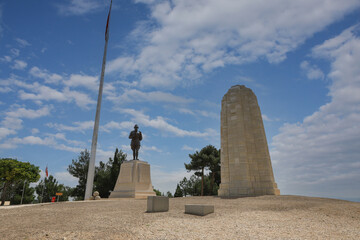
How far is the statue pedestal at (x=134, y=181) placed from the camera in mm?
18597

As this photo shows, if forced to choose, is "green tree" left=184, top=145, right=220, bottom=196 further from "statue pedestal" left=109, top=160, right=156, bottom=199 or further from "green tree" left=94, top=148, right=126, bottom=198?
"statue pedestal" left=109, top=160, right=156, bottom=199

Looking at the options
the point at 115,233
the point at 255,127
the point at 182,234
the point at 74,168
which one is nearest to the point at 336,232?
the point at 182,234

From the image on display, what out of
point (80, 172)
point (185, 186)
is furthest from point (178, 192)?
point (80, 172)

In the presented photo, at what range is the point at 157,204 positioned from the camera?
8.80 metres

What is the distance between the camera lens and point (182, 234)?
5.50 metres

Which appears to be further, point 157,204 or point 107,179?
point 107,179

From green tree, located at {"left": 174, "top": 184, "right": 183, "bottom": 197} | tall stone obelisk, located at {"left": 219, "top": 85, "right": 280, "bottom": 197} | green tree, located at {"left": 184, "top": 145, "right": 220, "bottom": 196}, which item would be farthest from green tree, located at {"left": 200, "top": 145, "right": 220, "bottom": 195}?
tall stone obelisk, located at {"left": 219, "top": 85, "right": 280, "bottom": 197}

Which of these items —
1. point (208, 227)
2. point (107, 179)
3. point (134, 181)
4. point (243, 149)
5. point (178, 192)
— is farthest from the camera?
point (178, 192)

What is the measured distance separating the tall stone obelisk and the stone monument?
6.41 metres

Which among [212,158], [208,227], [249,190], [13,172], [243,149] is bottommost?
[208,227]

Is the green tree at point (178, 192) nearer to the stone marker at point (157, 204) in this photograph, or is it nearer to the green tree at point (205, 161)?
the green tree at point (205, 161)

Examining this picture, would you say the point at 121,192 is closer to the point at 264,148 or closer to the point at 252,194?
the point at 252,194

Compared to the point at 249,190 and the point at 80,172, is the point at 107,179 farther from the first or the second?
the point at 249,190

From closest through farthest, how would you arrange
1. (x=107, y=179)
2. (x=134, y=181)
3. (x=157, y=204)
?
1. (x=157, y=204)
2. (x=134, y=181)
3. (x=107, y=179)
